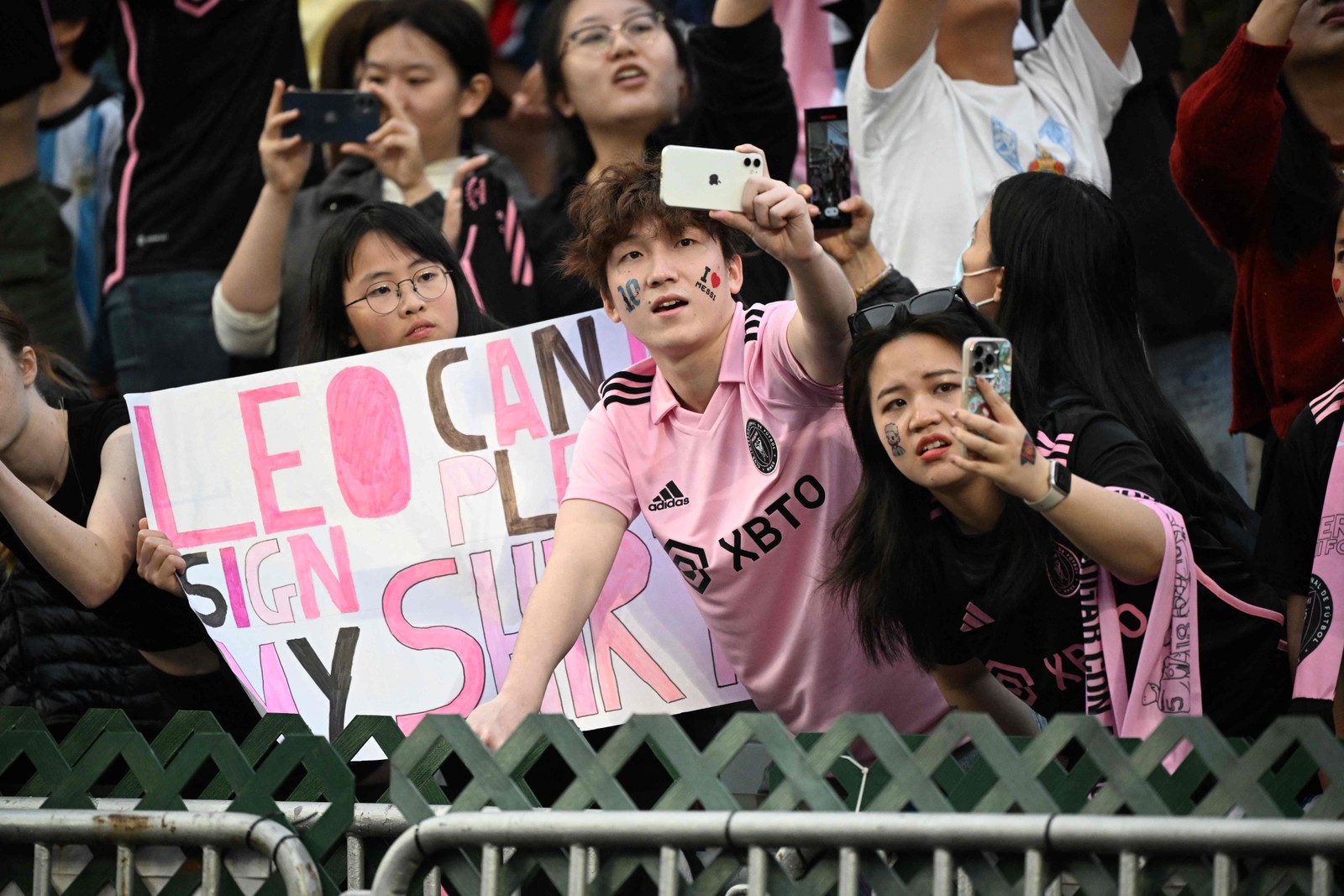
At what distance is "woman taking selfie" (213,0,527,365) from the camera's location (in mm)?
5656

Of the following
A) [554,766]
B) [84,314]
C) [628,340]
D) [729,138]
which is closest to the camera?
[554,766]

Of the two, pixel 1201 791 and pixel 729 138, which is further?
pixel 729 138

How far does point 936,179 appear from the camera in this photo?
5.08 m

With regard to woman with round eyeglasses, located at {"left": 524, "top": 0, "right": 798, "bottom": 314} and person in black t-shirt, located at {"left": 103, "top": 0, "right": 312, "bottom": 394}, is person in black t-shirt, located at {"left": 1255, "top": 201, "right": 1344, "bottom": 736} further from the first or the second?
person in black t-shirt, located at {"left": 103, "top": 0, "right": 312, "bottom": 394}

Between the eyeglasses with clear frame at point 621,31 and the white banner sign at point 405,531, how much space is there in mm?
1391

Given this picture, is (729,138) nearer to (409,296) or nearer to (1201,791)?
(409,296)

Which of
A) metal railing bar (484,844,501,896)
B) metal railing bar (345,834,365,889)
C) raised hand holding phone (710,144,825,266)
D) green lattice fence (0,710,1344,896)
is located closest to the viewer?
green lattice fence (0,710,1344,896)

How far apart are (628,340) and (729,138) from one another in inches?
36.1

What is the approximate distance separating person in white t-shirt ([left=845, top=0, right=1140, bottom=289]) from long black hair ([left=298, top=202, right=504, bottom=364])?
1.30 metres

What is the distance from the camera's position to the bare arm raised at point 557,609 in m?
3.67

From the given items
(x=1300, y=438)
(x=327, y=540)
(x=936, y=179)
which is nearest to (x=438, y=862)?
(x=327, y=540)

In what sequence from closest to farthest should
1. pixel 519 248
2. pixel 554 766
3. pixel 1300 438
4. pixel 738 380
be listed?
pixel 1300 438, pixel 738 380, pixel 554 766, pixel 519 248

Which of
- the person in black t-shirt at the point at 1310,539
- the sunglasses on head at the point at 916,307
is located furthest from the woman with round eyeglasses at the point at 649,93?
the person in black t-shirt at the point at 1310,539

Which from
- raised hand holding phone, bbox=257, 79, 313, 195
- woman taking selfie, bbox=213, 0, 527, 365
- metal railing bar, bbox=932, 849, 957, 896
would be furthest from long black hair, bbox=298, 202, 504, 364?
metal railing bar, bbox=932, 849, 957, 896
